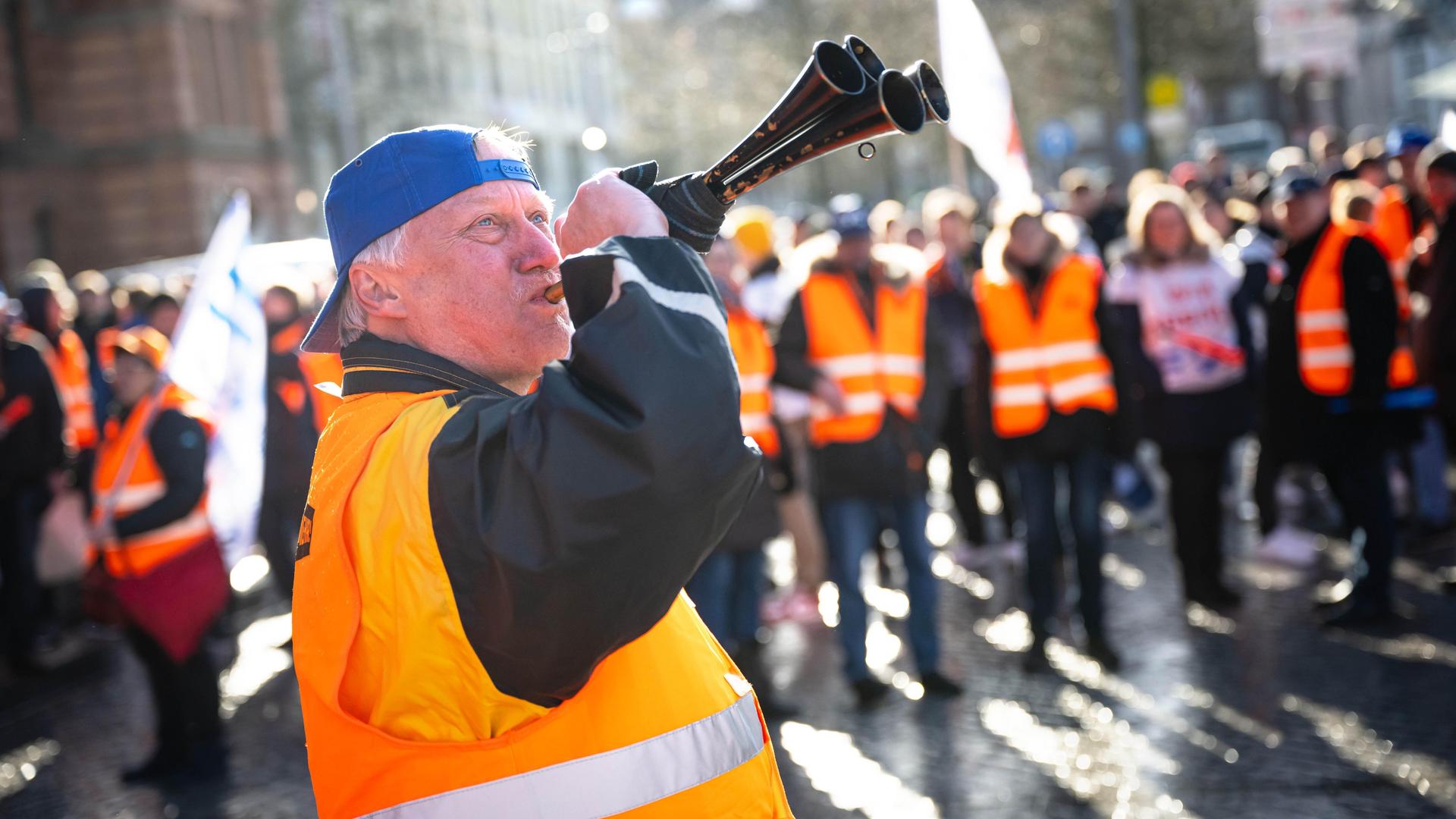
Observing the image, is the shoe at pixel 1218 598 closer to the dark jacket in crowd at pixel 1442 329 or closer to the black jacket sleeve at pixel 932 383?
the dark jacket in crowd at pixel 1442 329

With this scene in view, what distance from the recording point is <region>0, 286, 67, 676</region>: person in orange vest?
29.9ft

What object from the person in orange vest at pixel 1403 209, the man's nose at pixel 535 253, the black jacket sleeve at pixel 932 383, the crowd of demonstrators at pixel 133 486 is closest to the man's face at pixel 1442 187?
the person in orange vest at pixel 1403 209

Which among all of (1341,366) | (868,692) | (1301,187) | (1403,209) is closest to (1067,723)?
(868,692)

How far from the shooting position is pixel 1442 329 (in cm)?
715

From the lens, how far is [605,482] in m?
1.63

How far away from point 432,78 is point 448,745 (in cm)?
4161

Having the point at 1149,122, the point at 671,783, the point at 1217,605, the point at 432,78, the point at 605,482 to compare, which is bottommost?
the point at 1217,605

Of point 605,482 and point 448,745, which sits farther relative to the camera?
point 448,745

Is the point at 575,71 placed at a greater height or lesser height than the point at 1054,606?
greater

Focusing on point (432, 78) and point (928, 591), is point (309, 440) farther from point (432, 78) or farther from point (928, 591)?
point (432, 78)

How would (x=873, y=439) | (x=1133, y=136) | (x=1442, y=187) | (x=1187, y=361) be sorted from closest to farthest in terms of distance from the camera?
(x=873, y=439) → (x=1442, y=187) → (x=1187, y=361) → (x=1133, y=136)

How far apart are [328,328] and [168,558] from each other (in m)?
4.56

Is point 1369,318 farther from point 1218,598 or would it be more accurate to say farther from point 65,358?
point 65,358

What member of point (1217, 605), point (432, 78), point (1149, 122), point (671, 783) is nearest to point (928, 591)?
point (1217, 605)
